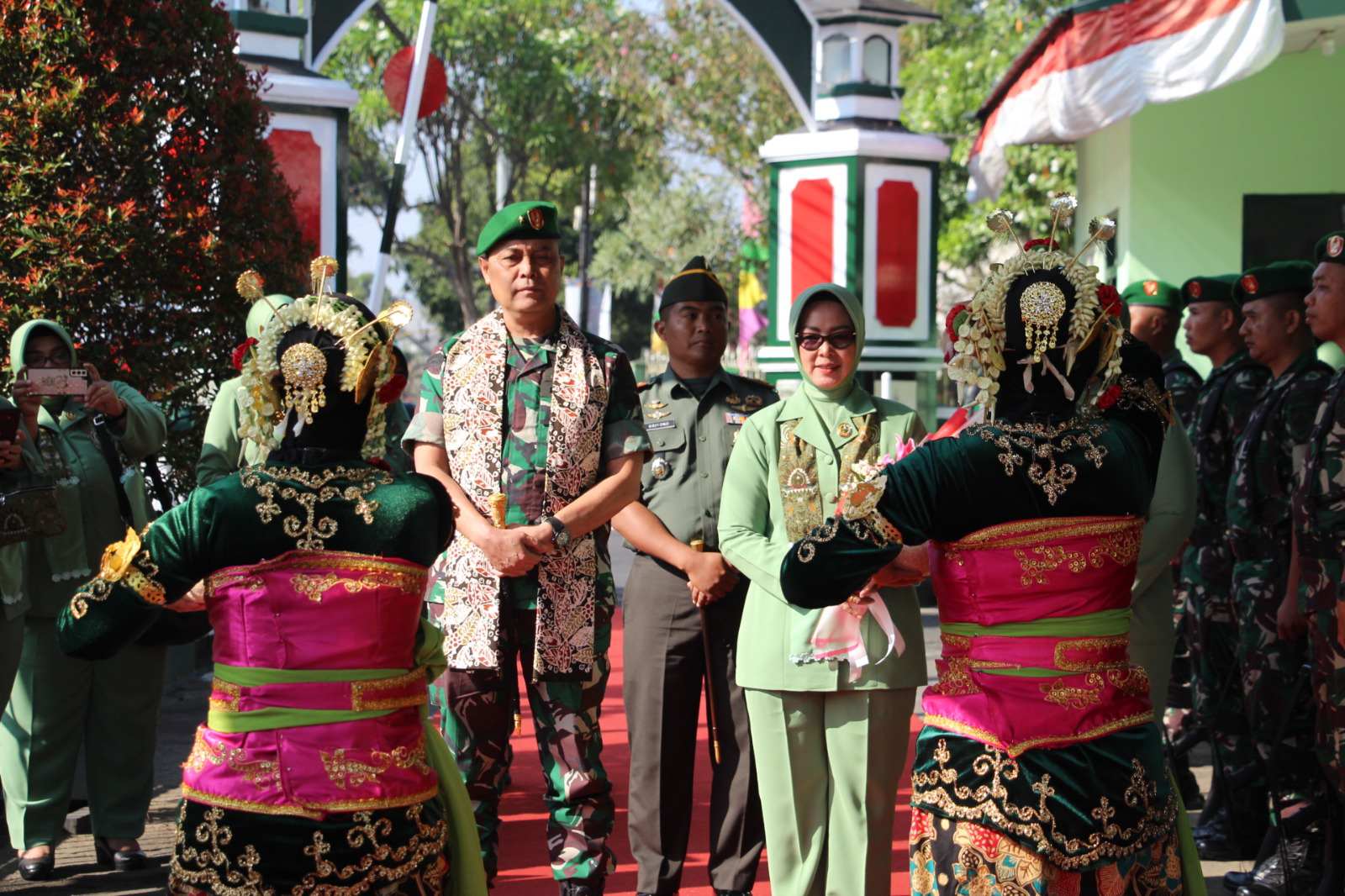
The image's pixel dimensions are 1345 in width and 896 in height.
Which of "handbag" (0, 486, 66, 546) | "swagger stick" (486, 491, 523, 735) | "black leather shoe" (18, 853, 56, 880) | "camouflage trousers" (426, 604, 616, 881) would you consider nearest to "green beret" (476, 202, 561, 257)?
"swagger stick" (486, 491, 523, 735)

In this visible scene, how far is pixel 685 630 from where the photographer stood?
4582 millimetres

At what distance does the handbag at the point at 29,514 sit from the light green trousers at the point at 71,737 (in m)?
0.45

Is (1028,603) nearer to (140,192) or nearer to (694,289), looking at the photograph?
(694,289)

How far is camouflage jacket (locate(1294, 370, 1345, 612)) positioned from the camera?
4102 mm

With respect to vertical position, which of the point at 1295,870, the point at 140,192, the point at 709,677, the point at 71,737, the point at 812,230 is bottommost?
the point at 1295,870

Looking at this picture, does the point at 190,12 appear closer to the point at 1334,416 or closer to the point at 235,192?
the point at 235,192

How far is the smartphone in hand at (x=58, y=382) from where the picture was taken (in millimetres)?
4684

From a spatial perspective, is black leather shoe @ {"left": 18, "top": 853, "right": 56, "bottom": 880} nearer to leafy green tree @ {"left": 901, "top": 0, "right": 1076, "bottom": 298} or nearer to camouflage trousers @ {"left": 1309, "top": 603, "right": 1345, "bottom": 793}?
camouflage trousers @ {"left": 1309, "top": 603, "right": 1345, "bottom": 793}

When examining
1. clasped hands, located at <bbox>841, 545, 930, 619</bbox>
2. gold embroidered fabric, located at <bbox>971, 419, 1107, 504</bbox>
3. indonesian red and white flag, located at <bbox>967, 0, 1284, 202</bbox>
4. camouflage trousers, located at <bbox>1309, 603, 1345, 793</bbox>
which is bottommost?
camouflage trousers, located at <bbox>1309, 603, 1345, 793</bbox>

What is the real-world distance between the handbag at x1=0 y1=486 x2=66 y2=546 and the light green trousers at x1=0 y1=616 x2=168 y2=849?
0.45 m

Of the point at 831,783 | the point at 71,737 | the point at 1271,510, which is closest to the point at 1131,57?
the point at 1271,510

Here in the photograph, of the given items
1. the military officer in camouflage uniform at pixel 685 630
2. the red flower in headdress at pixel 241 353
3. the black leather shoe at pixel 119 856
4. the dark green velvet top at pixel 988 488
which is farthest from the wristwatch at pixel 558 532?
the black leather shoe at pixel 119 856

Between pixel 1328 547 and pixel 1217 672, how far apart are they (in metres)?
1.48

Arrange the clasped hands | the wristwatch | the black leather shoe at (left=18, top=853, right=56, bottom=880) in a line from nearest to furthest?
the clasped hands → the wristwatch → the black leather shoe at (left=18, top=853, right=56, bottom=880)
